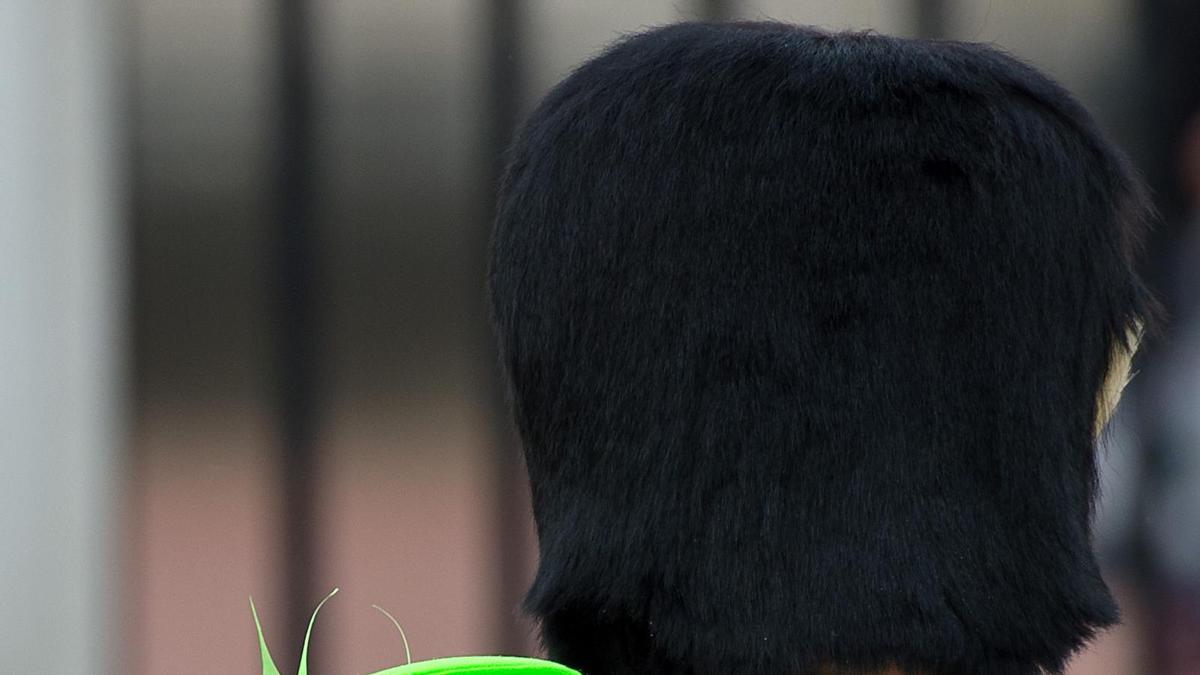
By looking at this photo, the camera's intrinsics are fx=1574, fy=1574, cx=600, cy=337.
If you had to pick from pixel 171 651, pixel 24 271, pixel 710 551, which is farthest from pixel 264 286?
pixel 710 551

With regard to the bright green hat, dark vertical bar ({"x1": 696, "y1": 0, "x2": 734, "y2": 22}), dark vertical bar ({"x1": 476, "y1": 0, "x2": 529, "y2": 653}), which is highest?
dark vertical bar ({"x1": 696, "y1": 0, "x2": 734, "y2": 22})

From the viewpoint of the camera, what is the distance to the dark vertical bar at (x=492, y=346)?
247cm

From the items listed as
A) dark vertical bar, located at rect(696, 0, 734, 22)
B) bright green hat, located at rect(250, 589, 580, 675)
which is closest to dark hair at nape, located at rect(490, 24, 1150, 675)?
bright green hat, located at rect(250, 589, 580, 675)

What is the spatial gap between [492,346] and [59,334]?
0.65 metres

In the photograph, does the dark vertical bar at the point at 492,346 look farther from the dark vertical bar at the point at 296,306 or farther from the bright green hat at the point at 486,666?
the bright green hat at the point at 486,666

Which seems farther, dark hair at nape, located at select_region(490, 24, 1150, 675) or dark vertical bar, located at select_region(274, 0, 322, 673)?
dark vertical bar, located at select_region(274, 0, 322, 673)

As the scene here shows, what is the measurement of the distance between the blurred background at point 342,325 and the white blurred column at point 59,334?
0.6 inches

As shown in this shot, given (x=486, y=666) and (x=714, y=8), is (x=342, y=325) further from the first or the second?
(x=486, y=666)

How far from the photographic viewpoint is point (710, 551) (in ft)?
2.94

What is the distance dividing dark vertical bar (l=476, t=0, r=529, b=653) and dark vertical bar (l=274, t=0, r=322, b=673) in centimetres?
28

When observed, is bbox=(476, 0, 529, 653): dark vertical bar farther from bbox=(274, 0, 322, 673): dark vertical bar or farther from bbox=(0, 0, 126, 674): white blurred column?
bbox=(0, 0, 126, 674): white blurred column

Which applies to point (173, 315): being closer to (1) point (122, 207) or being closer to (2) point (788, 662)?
(1) point (122, 207)

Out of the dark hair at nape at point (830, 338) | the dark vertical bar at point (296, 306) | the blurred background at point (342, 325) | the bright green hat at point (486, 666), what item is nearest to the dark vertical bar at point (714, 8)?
the blurred background at point (342, 325)

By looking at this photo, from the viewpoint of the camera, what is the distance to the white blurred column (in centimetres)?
223
